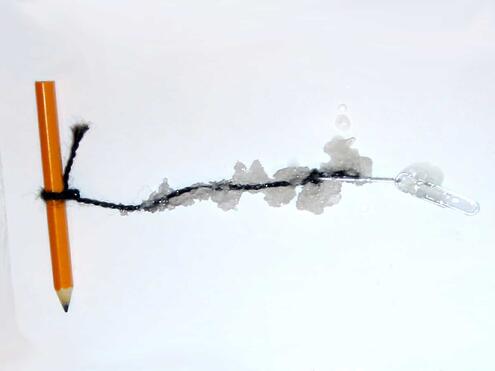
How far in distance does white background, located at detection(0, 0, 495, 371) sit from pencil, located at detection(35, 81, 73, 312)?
0.05ft

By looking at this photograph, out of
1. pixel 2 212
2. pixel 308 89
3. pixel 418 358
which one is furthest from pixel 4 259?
pixel 418 358

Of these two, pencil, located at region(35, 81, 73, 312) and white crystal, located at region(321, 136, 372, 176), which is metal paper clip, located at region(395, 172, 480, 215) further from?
pencil, located at region(35, 81, 73, 312)

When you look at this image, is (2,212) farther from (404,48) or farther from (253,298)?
(404,48)

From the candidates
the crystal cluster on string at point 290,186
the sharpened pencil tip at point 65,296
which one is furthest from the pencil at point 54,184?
the crystal cluster on string at point 290,186

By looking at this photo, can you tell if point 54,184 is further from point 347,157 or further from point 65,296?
point 347,157

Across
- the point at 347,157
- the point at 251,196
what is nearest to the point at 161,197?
the point at 251,196

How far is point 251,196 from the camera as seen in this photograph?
0.76 metres

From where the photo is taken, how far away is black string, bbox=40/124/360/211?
29.3 inches

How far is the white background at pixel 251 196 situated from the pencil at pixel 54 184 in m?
0.02

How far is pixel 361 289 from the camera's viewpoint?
2.47ft

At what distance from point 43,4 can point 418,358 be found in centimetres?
68

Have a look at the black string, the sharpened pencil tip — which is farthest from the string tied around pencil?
the sharpened pencil tip

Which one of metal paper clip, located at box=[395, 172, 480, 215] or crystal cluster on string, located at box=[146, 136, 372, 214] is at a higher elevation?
crystal cluster on string, located at box=[146, 136, 372, 214]

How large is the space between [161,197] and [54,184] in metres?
0.14
